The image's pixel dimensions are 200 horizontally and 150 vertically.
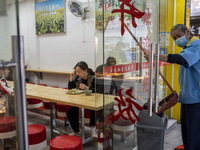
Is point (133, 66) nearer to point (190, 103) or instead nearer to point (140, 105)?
point (140, 105)

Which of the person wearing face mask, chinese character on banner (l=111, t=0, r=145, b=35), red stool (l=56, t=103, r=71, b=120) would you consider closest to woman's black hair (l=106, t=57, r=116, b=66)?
chinese character on banner (l=111, t=0, r=145, b=35)

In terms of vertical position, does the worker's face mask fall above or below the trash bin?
above

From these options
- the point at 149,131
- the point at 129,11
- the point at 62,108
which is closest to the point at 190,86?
the point at 149,131

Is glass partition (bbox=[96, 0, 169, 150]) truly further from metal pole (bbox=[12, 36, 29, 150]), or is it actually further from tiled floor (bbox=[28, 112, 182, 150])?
metal pole (bbox=[12, 36, 29, 150])

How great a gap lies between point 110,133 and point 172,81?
2.15 meters

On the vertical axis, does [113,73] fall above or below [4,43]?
below

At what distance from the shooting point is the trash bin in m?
2.10

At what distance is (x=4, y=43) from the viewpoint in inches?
30.0

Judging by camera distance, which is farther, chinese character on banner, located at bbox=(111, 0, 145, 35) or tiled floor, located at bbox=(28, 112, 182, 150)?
tiled floor, located at bbox=(28, 112, 182, 150)

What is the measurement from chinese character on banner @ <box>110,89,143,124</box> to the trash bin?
0.08 m

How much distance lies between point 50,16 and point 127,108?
3.58 metres

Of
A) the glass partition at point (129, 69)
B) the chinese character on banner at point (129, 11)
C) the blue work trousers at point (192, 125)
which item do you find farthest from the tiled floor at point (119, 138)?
the chinese character on banner at point (129, 11)

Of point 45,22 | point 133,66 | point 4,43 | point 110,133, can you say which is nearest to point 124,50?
point 133,66

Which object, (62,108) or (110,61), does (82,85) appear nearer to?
(62,108)
